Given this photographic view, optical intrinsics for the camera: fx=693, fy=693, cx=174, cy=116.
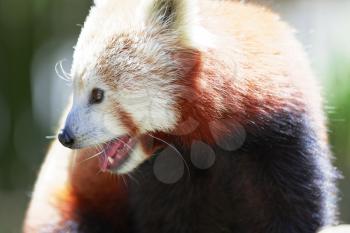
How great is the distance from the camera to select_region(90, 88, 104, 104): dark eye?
2510 mm

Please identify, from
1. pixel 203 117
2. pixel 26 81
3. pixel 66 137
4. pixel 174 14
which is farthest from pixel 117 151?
pixel 26 81

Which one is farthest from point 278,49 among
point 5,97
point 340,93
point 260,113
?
point 5,97

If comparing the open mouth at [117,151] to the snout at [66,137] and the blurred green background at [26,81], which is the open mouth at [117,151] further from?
the blurred green background at [26,81]

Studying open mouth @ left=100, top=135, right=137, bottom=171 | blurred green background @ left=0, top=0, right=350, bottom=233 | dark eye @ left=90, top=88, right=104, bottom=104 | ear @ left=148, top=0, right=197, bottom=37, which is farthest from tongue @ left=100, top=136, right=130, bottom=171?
blurred green background @ left=0, top=0, right=350, bottom=233

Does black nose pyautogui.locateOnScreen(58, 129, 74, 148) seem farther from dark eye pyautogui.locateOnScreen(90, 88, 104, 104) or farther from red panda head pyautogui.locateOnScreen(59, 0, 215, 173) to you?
dark eye pyautogui.locateOnScreen(90, 88, 104, 104)

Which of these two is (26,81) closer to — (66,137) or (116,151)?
(116,151)

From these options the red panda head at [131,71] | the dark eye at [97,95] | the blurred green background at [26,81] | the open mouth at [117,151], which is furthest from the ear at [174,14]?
the blurred green background at [26,81]

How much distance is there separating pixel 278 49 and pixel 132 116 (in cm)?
65

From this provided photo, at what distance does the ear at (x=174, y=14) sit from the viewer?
8.24 ft

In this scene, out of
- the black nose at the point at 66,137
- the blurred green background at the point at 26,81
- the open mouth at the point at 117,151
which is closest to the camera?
the black nose at the point at 66,137

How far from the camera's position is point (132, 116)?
2.55 metres

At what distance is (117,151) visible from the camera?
8.73ft

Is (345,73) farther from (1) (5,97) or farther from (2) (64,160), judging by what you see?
(1) (5,97)

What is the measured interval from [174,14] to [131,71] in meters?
0.27
